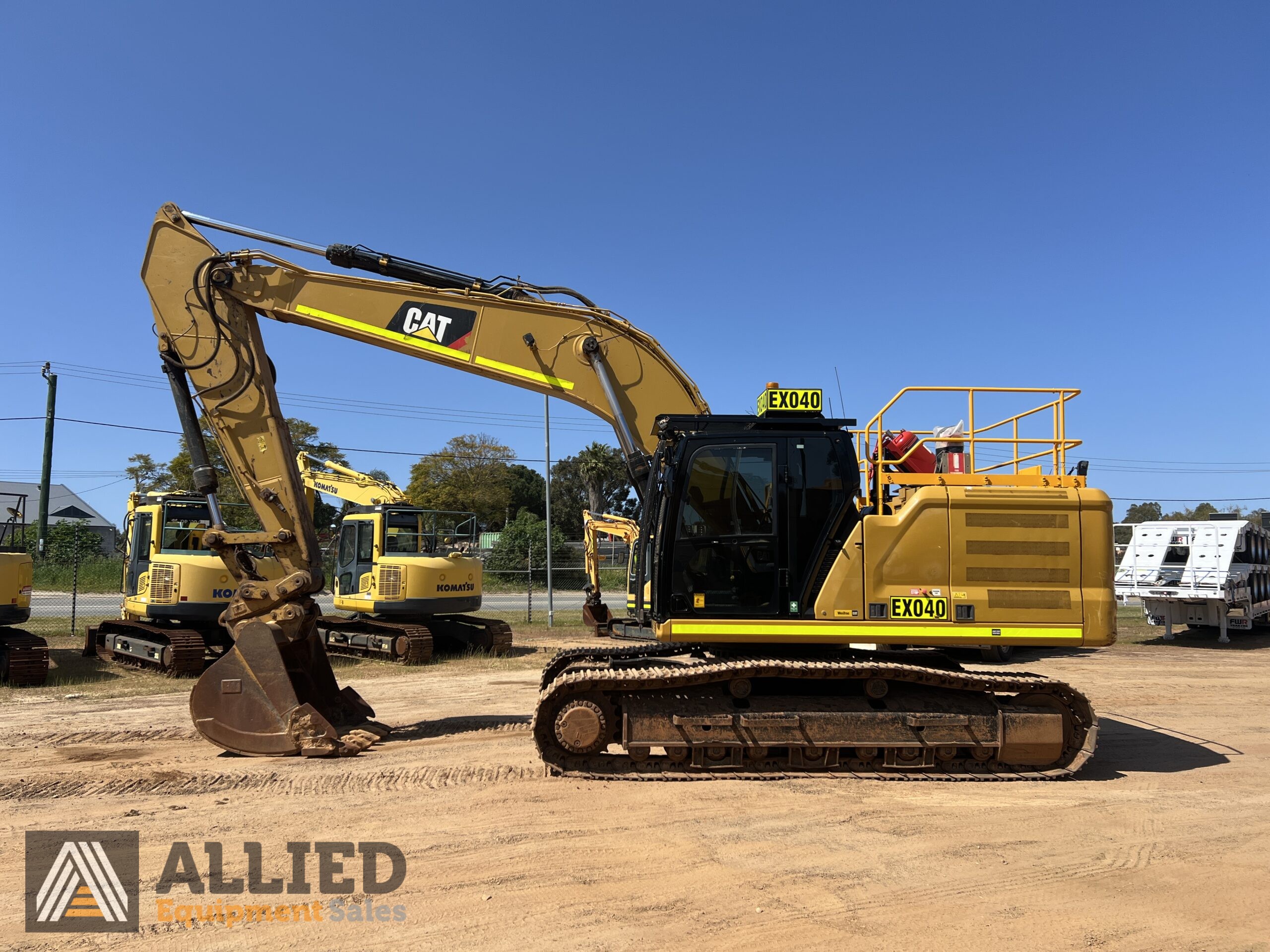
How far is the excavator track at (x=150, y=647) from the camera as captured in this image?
12.9 metres

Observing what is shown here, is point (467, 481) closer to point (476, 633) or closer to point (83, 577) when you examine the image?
point (83, 577)

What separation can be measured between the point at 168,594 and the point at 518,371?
886cm

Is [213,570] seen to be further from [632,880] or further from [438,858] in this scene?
[632,880]

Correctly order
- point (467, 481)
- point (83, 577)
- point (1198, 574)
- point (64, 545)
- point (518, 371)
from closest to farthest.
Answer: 1. point (518, 371)
2. point (1198, 574)
3. point (83, 577)
4. point (64, 545)
5. point (467, 481)

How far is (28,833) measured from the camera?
549cm

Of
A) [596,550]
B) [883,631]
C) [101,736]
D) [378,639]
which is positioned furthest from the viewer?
[596,550]

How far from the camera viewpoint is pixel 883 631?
6859 millimetres

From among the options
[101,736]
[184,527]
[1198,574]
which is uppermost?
[184,527]

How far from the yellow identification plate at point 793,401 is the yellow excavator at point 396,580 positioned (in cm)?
950

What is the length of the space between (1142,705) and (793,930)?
902cm

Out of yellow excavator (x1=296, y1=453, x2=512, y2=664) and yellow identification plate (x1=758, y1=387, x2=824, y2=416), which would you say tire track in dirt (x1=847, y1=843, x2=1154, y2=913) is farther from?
yellow excavator (x1=296, y1=453, x2=512, y2=664)

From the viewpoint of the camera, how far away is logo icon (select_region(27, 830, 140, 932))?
4.22 metres

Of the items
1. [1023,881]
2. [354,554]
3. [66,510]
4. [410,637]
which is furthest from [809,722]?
[66,510]

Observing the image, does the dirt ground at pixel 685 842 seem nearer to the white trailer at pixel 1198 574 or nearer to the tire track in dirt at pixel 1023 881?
the tire track in dirt at pixel 1023 881
